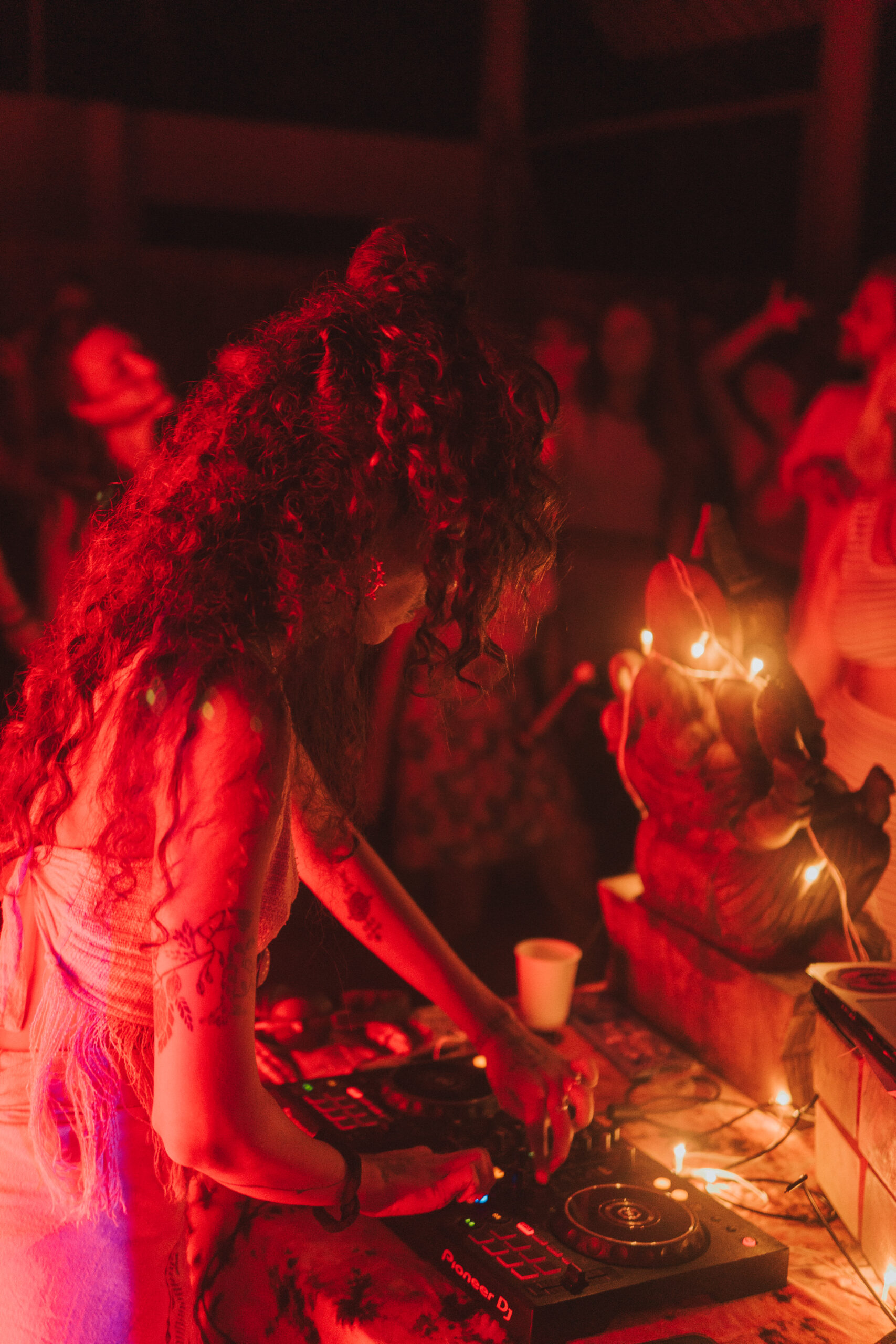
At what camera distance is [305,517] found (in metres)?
0.94

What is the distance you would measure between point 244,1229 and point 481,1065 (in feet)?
1.02

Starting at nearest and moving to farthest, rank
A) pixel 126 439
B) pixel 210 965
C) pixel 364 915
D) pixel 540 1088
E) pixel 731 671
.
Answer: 1. pixel 210 965
2. pixel 540 1088
3. pixel 364 915
4. pixel 731 671
5. pixel 126 439

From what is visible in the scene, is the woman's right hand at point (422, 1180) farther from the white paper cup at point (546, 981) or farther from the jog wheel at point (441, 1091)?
the white paper cup at point (546, 981)

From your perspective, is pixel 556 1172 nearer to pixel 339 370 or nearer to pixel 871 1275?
pixel 871 1275

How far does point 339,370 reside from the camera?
948 millimetres

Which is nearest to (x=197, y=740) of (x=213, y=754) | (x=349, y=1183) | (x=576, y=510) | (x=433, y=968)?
(x=213, y=754)

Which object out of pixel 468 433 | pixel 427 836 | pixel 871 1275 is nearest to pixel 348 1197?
pixel 871 1275

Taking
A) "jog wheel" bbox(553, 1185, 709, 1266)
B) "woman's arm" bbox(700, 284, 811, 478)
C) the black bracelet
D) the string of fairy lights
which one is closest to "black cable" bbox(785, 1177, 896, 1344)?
"jog wheel" bbox(553, 1185, 709, 1266)

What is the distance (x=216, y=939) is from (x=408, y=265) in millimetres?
555

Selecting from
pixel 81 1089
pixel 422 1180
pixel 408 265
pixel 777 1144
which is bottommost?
pixel 777 1144

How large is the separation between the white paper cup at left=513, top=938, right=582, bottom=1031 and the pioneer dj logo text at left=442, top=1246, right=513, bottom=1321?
0.51 meters

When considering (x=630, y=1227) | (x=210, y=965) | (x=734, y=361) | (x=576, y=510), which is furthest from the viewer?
(x=734, y=361)

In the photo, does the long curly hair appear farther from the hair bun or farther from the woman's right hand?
the woman's right hand

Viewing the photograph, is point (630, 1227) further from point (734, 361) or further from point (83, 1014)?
point (734, 361)
